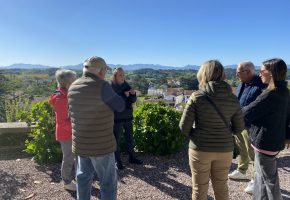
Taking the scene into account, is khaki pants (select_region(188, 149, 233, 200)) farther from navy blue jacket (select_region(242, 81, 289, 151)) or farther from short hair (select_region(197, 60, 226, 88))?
short hair (select_region(197, 60, 226, 88))

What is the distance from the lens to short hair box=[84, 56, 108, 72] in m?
3.12

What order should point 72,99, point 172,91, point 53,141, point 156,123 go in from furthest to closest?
point 172,91 < point 156,123 < point 53,141 < point 72,99

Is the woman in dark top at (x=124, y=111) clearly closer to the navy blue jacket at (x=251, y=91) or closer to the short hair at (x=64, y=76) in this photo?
the short hair at (x=64, y=76)

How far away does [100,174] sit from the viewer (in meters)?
3.22

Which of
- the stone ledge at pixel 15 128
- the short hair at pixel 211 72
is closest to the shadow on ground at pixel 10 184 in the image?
the stone ledge at pixel 15 128

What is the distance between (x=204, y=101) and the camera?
2.94 meters

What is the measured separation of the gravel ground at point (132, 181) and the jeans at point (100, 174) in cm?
80

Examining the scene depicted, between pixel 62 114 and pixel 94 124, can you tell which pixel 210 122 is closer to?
pixel 94 124

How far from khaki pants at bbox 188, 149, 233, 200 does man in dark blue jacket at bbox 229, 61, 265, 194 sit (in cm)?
120

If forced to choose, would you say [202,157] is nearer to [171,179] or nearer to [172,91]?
[171,179]

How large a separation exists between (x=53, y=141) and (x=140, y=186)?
5.74 ft

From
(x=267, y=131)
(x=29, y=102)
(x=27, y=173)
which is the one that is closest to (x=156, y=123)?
(x=27, y=173)

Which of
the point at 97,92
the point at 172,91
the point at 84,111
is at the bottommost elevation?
the point at 172,91

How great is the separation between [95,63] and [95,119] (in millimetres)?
558
